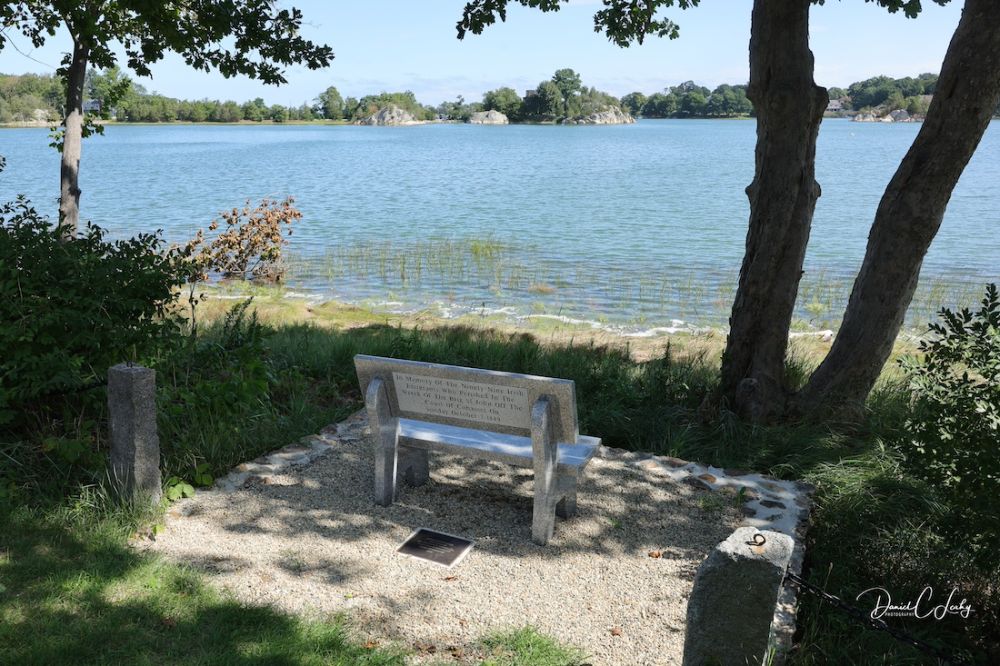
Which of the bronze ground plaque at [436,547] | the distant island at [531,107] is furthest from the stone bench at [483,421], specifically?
the distant island at [531,107]

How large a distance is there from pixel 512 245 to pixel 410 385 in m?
17.1

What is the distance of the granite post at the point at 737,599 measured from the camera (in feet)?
10.3

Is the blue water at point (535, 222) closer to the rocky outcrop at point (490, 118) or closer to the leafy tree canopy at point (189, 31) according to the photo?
the leafy tree canopy at point (189, 31)

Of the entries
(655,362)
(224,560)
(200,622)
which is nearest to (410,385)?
(224,560)

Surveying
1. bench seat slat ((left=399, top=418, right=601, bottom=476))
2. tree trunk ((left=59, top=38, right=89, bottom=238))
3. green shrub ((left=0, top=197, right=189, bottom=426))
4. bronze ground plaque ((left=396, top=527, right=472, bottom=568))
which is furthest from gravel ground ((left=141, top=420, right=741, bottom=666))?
tree trunk ((left=59, top=38, right=89, bottom=238))

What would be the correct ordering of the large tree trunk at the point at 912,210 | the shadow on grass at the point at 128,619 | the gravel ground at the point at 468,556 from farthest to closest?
the large tree trunk at the point at 912,210 → the gravel ground at the point at 468,556 → the shadow on grass at the point at 128,619

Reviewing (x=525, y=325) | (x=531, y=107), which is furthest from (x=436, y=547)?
(x=531, y=107)

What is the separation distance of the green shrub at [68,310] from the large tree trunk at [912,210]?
528 cm

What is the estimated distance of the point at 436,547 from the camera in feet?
15.8

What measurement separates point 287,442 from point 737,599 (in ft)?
13.3

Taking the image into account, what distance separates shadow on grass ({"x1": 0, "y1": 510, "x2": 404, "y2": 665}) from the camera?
11.7ft

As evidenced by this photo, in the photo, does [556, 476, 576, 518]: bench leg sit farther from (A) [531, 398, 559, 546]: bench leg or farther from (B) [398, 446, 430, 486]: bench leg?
(B) [398, 446, 430, 486]: bench leg

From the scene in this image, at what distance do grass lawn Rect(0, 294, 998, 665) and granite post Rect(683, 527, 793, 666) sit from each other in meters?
0.60

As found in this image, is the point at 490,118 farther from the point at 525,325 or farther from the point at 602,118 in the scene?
the point at 525,325
